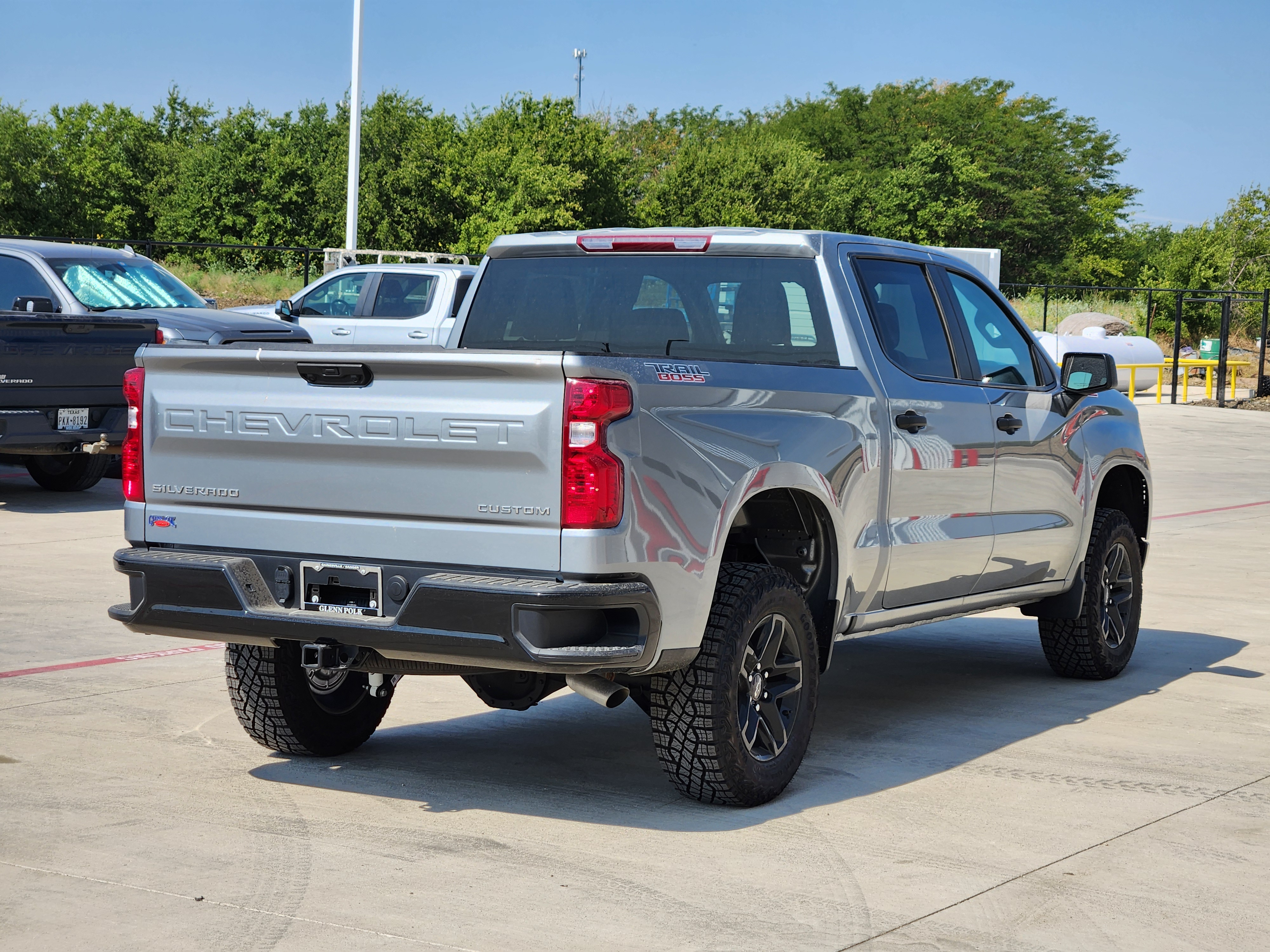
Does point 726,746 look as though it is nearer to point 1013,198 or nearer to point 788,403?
point 788,403

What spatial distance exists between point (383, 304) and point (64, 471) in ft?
20.7

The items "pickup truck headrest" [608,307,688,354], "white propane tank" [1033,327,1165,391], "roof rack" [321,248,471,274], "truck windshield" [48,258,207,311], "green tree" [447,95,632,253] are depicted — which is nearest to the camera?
"pickup truck headrest" [608,307,688,354]

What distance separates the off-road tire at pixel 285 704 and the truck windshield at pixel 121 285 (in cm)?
985

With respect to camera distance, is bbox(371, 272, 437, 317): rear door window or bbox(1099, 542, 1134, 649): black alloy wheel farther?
bbox(371, 272, 437, 317): rear door window

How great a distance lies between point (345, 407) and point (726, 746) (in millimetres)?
1662

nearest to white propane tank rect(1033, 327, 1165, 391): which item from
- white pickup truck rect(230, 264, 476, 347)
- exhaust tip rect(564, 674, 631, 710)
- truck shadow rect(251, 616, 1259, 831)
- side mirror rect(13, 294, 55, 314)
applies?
white pickup truck rect(230, 264, 476, 347)

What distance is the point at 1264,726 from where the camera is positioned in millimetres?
6934

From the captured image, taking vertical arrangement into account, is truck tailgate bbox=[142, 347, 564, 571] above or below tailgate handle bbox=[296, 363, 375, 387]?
below

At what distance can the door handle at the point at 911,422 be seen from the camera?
6.11m

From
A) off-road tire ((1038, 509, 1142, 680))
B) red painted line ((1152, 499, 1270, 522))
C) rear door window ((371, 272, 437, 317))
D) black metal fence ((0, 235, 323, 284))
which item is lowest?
red painted line ((1152, 499, 1270, 522))

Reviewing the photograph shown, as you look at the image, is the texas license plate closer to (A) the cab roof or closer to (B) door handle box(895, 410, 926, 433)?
(A) the cab roof

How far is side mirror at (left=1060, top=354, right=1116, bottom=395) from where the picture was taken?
24.5 ft

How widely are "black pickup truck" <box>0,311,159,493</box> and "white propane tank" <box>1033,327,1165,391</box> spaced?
24.8 meters

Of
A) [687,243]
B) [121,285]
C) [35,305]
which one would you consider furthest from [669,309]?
[121,285]
